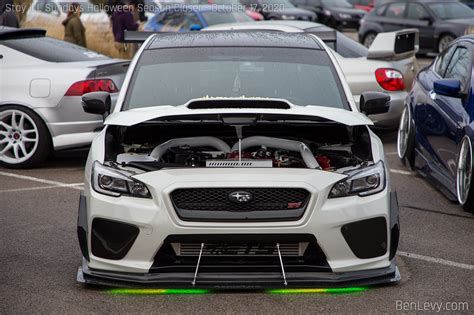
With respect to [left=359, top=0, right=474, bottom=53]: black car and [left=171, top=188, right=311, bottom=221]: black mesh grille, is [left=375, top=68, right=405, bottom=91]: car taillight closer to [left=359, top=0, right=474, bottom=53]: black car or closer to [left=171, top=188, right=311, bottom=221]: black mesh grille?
[left=171, top=188, right=311, bottom=221]: black mesh grille

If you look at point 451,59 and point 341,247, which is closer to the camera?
point 341,247

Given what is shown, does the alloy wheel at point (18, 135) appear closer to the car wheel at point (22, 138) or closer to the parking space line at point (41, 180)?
the car wheel at point (22, 138)

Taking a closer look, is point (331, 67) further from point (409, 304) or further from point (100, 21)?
point (100, 21)

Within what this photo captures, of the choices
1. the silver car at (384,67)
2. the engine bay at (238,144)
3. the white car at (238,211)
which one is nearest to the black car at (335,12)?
the silver car at (384,67)

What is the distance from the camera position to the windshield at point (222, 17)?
2130 centimetres

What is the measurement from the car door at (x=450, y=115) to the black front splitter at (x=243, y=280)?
3182 millimetres

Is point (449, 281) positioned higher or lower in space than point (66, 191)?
higher

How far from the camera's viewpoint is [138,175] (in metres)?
5.92

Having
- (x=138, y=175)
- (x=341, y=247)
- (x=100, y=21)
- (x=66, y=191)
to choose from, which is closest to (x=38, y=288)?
(x=138, y=175)

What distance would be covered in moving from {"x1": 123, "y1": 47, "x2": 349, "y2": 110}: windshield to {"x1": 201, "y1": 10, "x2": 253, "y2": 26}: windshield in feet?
45.5

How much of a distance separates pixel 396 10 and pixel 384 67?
15585 mm

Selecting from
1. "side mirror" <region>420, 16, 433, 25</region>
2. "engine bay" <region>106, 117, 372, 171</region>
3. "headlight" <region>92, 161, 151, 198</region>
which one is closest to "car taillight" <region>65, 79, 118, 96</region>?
"engine bay" <region>106, 117, 372, 171</region>

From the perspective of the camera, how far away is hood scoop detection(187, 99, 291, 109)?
6.37 metres

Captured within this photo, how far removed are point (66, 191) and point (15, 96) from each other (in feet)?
5.79
